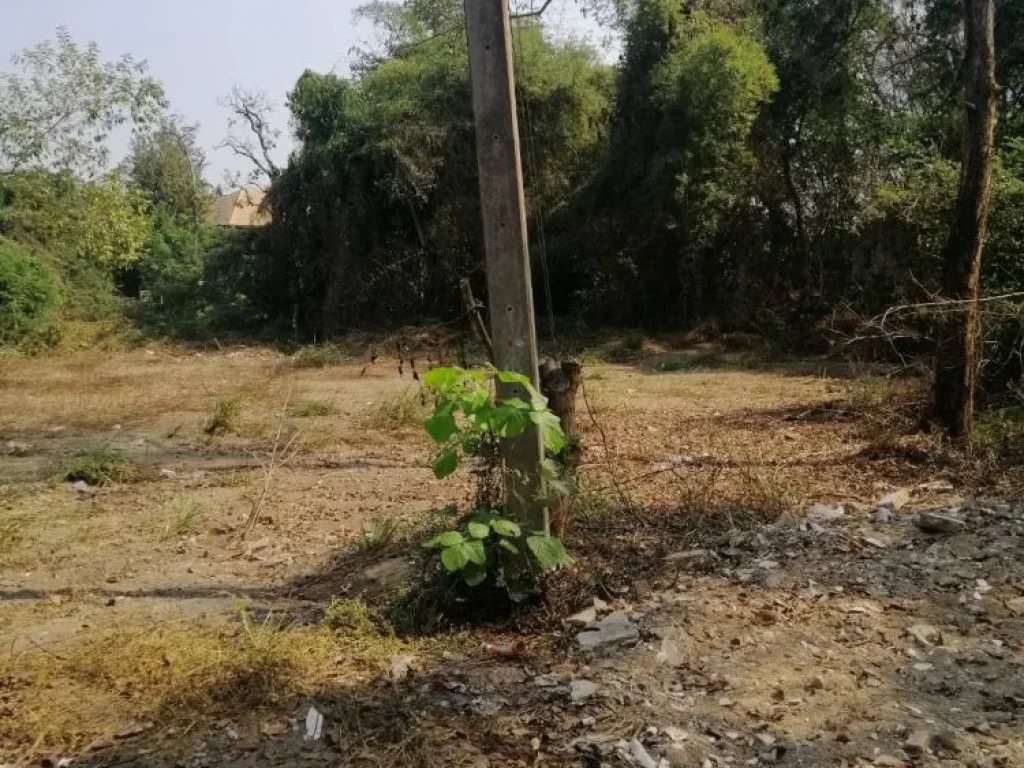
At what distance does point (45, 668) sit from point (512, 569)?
1.75m

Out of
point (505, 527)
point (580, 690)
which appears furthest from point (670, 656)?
point (505, 527)

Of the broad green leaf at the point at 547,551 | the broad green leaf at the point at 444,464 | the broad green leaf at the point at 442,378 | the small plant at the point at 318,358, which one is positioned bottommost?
the small plant at the point at 318,358

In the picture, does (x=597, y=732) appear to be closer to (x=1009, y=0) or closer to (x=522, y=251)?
(x=522, y=251)

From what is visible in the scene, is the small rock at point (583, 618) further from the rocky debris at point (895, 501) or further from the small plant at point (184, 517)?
the small plant at point (184, 517)

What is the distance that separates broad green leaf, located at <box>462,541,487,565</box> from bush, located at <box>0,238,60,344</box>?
1725 cm

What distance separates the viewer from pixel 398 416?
894cm

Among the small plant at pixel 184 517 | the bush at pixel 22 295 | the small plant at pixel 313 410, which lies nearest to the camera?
the small plant at pixel 184 517

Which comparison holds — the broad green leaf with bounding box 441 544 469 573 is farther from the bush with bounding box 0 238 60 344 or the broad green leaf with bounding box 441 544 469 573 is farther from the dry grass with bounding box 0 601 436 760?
the bush with bounding box 0 238 60 344

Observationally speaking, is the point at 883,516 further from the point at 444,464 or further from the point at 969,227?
the point at 969,227

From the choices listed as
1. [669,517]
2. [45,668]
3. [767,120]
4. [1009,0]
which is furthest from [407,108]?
[45,668]

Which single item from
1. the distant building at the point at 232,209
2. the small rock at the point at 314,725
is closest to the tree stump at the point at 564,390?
the small rock at the point at 314,725

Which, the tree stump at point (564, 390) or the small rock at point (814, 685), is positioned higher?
the tree stump at point (564, 390)

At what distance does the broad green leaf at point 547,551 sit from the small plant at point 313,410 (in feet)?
21.9

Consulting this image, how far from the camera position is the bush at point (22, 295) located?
17641 mm
